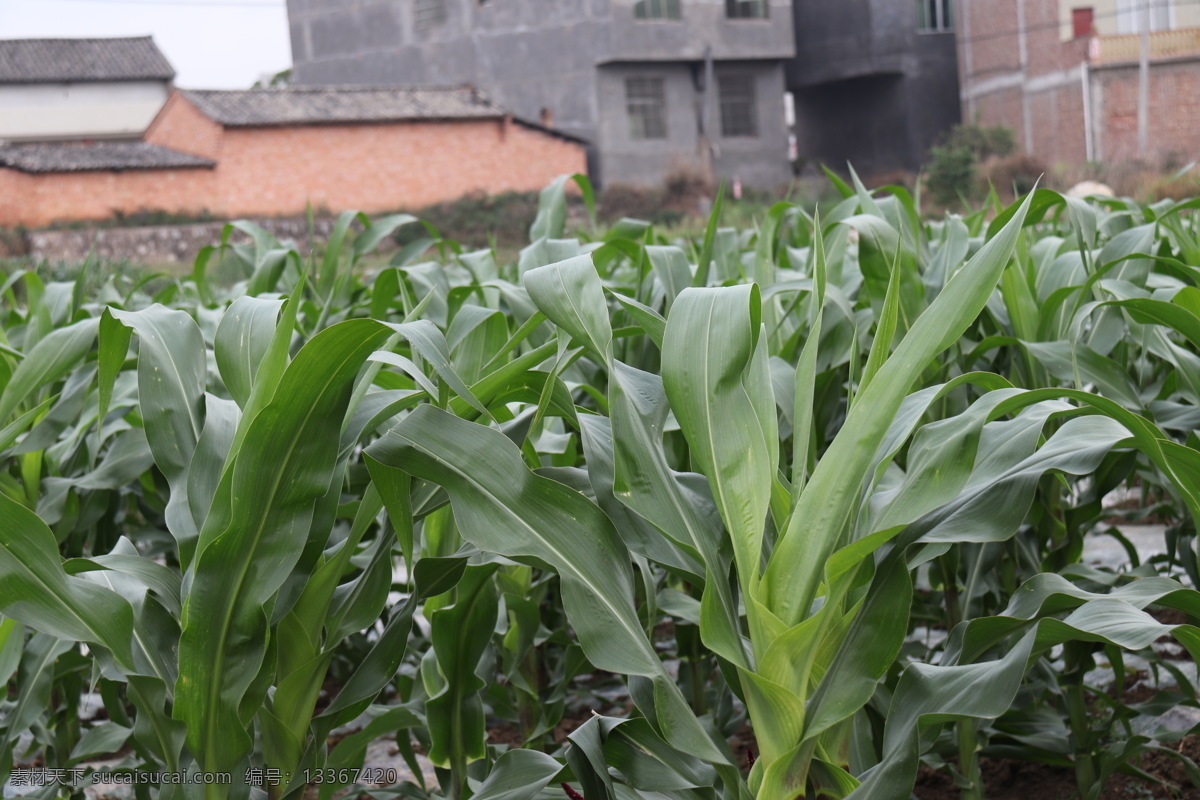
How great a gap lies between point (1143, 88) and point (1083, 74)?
3.92 ft

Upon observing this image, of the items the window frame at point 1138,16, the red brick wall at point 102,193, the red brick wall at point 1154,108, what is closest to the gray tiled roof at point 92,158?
the red brick wall at point 102,193

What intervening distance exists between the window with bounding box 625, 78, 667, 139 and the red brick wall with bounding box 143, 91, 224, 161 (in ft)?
28.0

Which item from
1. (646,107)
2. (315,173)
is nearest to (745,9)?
(646,107)

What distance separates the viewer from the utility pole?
20.1m

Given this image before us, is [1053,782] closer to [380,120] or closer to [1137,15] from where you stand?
[380,120]

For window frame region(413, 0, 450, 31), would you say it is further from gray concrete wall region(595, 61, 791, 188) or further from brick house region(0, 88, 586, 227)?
gray concrete wall region(595, 61, 791, 188)

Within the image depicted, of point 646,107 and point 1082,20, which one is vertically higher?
point 1082,20

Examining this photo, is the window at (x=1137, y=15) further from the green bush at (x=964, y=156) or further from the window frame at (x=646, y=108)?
the window frame at (x=646, y=108)

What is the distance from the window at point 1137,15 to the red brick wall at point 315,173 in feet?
40.0

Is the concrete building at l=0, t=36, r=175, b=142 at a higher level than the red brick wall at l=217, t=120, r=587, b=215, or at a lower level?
higher

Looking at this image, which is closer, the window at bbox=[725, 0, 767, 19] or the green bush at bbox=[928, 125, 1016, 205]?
the green bush at bbox=[928, 125, 1016, 205]

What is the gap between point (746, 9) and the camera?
78.1 ft

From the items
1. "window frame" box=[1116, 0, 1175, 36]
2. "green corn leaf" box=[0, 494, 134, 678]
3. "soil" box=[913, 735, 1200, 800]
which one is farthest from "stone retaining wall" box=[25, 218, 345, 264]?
"green corn leaf" box=[0, 494, 134, 678]

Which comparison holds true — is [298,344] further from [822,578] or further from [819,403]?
[822,578]
